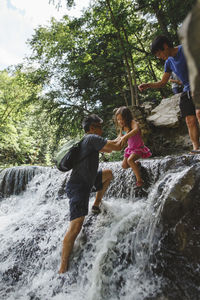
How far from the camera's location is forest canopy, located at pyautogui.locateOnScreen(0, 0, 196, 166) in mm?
10172

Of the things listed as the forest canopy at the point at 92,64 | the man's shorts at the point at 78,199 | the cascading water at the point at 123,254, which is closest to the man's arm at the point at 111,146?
the man's shorts at the point at 78,199

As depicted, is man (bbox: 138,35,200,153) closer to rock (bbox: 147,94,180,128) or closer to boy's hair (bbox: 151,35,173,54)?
boy's hair (bbox: 151,35,173,54)

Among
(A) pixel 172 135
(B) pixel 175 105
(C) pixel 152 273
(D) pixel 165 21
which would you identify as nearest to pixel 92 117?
(C) pixel 152 273

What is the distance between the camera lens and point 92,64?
12.0 m

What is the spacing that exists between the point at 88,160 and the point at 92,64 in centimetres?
1088

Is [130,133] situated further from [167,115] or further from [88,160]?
[167,115]

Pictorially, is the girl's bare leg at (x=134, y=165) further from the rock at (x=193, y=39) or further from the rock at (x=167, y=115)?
the rock at (x=167, y=115)

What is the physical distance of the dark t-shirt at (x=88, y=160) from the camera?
2684 millimetres

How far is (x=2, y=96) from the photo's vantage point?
1805cm

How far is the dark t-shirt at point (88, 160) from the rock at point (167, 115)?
6083 millimetres

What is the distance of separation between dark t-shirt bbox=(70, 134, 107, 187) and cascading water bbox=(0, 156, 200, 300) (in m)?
1.01

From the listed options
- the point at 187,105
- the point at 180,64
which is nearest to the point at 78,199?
the point at 187,105

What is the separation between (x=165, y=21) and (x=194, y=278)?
12.4 meters

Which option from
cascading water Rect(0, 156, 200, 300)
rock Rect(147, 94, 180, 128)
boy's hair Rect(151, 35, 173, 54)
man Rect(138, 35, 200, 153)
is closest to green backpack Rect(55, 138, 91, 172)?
cascading water Rect(0, 156, 200, 300)
